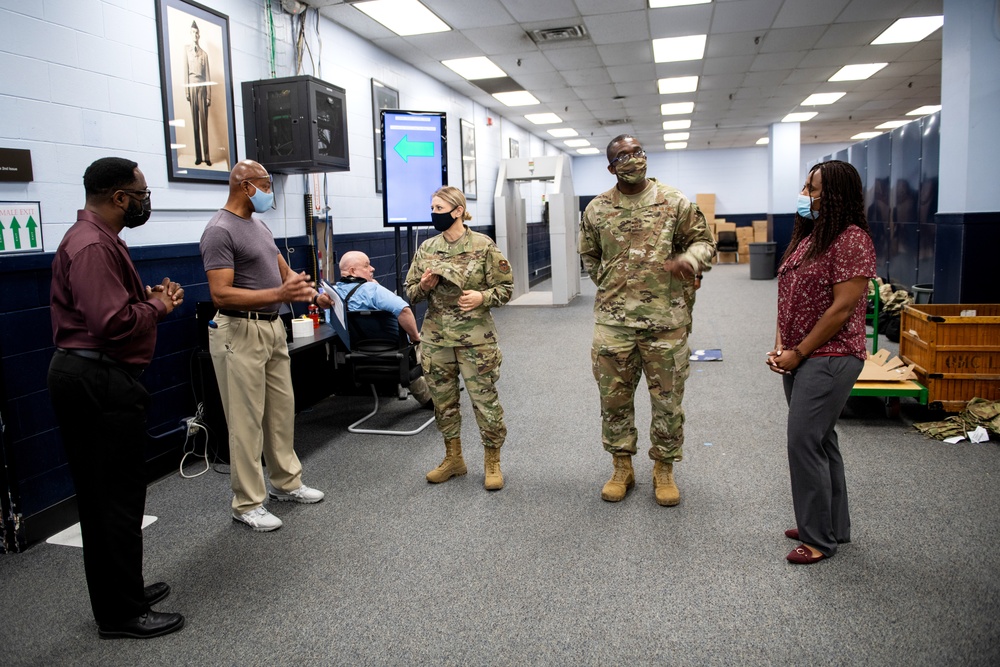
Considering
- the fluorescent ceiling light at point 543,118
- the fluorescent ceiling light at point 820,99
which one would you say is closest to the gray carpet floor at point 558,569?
the fluorescent ceiling light at point 820,99

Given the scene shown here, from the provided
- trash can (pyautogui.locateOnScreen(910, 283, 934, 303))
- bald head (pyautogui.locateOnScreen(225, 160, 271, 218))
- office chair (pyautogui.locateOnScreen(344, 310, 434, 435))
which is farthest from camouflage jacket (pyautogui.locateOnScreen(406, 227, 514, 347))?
trash can (pyautogui.locateOnScreen(910, 283, 934, 303))

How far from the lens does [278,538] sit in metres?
2.74

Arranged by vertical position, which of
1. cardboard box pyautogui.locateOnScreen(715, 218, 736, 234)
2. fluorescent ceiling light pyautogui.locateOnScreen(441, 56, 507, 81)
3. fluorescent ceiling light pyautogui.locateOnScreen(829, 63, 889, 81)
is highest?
fluorescent ceiling light pyautogui.locateOnScreen(829, 63, 889, 81)

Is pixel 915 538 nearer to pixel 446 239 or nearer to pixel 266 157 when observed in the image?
pixel 446 239

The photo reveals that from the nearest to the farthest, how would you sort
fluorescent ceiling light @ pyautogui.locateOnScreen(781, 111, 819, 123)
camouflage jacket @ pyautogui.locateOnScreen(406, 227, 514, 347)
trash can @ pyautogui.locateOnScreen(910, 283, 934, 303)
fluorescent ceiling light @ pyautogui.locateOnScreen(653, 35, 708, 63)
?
camouflage jacket @ pyautogui.locateOnScreen(406, 227, 514, 347) → trash can @ pyautogui.locateOnScreen(910, 283, 934, 303) → fluorescent ceiling light @ pyautogui.locateOnScreen(653, 35, 708, 63) → fluorescent ceiling light @ pyautogui.locateOnScreen(781, 111, 819, 123)

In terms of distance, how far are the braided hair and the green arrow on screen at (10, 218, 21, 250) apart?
10.1 feet

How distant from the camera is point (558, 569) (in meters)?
2.42

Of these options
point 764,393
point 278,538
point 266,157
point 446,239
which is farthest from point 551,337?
point 278,538

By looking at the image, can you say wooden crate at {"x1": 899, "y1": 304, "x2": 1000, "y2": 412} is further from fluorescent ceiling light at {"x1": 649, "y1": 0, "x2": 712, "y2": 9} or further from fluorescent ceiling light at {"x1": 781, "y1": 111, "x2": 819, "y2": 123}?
fluorescent ceiling light at {"x1": 781, "y1": 111, "x2": 819, "y2": 123}

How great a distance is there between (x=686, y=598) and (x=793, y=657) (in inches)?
15.3

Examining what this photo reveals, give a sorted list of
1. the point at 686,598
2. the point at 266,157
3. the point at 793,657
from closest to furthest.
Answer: the point at 793,657, the point at 686,598, the point at 266,157

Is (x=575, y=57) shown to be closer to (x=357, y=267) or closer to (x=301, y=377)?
(x=357, y=267)

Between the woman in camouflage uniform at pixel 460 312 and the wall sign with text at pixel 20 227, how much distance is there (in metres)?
1.58

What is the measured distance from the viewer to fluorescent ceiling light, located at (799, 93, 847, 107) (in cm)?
995
